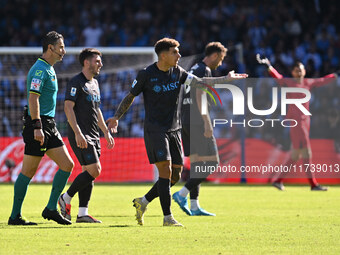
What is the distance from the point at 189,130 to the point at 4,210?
297 centimetres

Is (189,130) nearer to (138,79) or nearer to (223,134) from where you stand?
(138,79)

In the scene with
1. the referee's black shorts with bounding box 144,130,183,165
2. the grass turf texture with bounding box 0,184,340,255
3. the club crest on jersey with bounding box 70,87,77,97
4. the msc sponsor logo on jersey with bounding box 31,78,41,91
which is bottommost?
the grass turf texture with bounding box 0,184,340,255

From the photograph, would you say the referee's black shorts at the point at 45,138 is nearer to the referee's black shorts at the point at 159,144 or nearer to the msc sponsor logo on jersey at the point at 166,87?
the referee's black shorts at the point at 159,144

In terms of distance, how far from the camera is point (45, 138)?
8773 millimetres

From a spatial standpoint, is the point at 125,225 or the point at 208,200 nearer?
the point at 125,225

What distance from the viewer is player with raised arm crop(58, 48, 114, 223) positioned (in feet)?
30.6

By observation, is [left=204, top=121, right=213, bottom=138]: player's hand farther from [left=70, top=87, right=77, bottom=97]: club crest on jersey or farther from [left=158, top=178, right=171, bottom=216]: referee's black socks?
[left=70, top=87, right=77, bottom=97]: club crest on jersey

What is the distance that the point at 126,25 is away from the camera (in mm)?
25578

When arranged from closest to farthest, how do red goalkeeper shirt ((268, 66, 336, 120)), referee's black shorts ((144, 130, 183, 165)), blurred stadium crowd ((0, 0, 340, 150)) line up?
1. referee's black shorts ((144, 130, 183, 165))
2. red goalkeeper shirt ((268, 66, 336, 120))
3. blurred stadium crowd ((0, 0, 340, 150))

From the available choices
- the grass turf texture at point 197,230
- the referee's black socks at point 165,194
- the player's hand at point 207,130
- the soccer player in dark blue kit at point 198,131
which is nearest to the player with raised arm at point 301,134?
the grass turf texture at point 197,230

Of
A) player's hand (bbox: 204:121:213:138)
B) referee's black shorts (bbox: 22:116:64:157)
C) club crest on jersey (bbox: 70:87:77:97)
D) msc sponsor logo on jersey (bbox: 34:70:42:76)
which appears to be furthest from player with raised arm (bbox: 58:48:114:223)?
player's hand (bbox: 204:121:213:138)

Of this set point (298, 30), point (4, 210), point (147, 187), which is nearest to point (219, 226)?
point (4, 210)

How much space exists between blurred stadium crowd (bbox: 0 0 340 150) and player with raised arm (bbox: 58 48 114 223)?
41.6 ft

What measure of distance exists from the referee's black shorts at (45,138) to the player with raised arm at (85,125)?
13.8 inches
